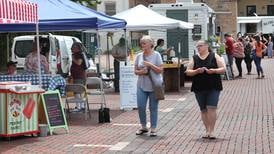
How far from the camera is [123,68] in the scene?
14.6 meters

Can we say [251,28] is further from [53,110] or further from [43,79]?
[53,110]

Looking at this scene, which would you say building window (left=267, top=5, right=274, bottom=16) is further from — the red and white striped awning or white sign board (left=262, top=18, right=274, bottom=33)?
the red and white striped awning

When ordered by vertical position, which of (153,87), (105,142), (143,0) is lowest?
(105,142)

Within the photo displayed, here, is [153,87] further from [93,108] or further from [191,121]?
[93,108]

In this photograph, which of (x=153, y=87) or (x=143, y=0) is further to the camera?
(x=143, y=0)

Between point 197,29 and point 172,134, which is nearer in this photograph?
A: point 172,134

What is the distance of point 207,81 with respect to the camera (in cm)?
1062

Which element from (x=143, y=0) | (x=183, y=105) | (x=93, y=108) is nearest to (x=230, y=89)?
(x=183, y=105)

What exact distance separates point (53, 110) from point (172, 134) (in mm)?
2307

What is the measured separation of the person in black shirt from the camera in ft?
34.7

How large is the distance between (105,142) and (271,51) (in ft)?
122

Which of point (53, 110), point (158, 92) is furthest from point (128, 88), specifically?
point (158, 92)

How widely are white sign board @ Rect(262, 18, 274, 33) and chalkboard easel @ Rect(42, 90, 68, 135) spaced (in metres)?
41.0

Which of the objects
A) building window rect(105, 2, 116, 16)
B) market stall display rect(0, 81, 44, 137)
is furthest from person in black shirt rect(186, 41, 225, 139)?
building window rect(105, 2, 116, 16)
